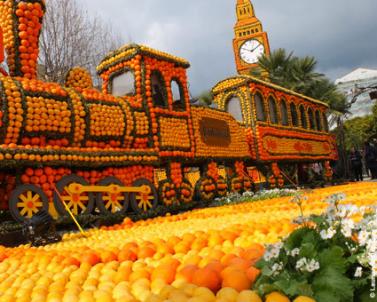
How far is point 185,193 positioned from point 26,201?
436 cm

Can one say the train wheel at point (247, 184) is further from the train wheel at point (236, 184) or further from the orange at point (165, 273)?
the orange at point (165, 273)

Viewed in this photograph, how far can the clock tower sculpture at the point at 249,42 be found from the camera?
51.7m

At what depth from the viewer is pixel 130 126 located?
912 centimetres

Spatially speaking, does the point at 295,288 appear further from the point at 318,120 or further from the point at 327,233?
the point at 318,120

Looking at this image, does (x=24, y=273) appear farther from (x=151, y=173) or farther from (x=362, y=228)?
(x=151, y=173)

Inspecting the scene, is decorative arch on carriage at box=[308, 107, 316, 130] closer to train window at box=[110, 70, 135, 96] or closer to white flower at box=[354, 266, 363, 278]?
train window at box=[110, 70, 135, 96]

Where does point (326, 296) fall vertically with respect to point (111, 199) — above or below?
below

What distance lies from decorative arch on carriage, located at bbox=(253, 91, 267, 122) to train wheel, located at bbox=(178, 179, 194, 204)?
5795 mm

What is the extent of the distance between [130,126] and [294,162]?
404 inches

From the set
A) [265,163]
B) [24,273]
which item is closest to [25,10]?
[24,273]

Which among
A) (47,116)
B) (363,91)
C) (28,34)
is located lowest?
(47,116)

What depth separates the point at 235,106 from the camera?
50.9ft

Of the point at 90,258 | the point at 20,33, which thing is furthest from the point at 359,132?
the point at 90,258

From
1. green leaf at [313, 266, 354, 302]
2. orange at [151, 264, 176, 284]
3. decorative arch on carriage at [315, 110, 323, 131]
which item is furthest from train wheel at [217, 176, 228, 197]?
decorative arch on carriage at [315, 110, 323, 131]
